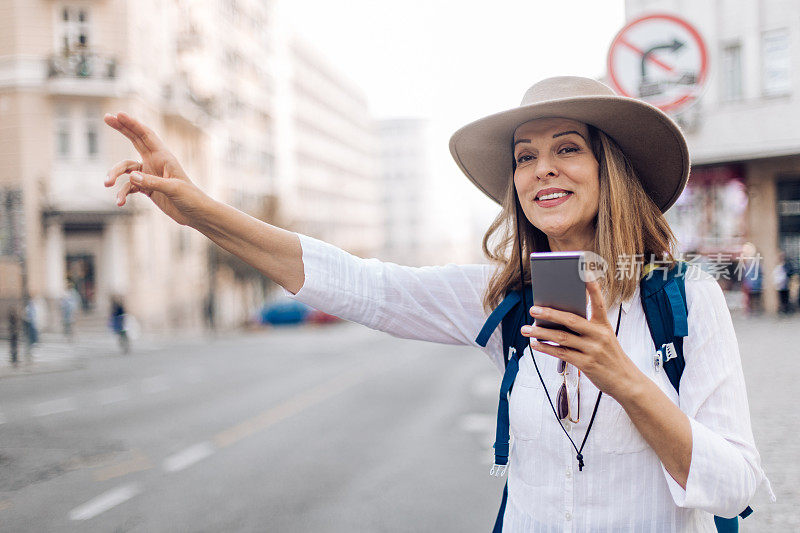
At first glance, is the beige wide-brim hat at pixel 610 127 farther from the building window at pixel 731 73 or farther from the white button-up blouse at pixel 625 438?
the building window at pixel 731 73

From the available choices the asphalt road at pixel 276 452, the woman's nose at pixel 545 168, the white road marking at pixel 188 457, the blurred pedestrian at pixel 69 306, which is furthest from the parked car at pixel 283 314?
the woman's nose at pixel 545 168

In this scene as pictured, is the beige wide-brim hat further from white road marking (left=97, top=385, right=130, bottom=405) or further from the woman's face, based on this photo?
white road marking (left=97, top=385, right=130, bottom=405)

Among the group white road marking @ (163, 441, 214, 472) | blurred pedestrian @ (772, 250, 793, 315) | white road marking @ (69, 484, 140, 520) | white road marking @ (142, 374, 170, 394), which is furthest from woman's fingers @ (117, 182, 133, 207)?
white road marking @ (142, 374, 170, 394)

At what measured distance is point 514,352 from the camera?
5.96 ft

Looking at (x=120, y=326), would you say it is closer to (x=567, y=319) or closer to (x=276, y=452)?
(x=276, y=452)

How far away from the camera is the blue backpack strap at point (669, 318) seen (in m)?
1.58

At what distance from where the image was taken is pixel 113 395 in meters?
11.3

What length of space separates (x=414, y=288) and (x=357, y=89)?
8940cm

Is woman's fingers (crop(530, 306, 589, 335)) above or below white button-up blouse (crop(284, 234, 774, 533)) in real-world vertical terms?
above

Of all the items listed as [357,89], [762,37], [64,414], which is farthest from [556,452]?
[357,89]

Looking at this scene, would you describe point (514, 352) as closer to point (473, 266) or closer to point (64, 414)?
point (473, 266)

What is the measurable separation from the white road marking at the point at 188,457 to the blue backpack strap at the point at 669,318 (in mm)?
5709

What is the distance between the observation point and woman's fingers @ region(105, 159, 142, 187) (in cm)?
174

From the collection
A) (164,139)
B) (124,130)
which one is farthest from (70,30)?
(164,139)
